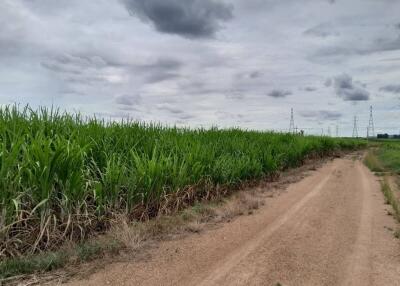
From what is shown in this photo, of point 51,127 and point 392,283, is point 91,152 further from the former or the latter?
point 392,283

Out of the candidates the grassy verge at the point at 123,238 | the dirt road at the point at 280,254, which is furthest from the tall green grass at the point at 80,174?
the dirt road at the point at 280,254

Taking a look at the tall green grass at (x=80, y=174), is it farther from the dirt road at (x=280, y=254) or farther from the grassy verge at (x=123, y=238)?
the dirt road at (x=280, y=254)

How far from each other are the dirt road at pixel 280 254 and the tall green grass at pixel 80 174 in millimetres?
1015

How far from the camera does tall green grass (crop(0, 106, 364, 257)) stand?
4883 millimetres

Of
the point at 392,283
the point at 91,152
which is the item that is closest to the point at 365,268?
the point at 392,283

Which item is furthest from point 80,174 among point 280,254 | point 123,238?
point 280,254

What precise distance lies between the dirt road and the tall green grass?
1015mm

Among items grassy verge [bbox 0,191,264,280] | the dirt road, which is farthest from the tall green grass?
the dirt road

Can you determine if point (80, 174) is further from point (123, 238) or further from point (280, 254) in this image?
point (280, 254)

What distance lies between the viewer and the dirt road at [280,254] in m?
4.63

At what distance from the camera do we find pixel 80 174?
558 centimetres

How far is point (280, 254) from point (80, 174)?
10.00ft

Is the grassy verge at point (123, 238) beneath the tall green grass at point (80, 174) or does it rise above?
beneath

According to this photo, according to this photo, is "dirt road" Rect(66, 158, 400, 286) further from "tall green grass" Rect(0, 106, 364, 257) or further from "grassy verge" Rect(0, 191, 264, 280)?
"tall green grass" Rect(0, 106, 364, 257)
